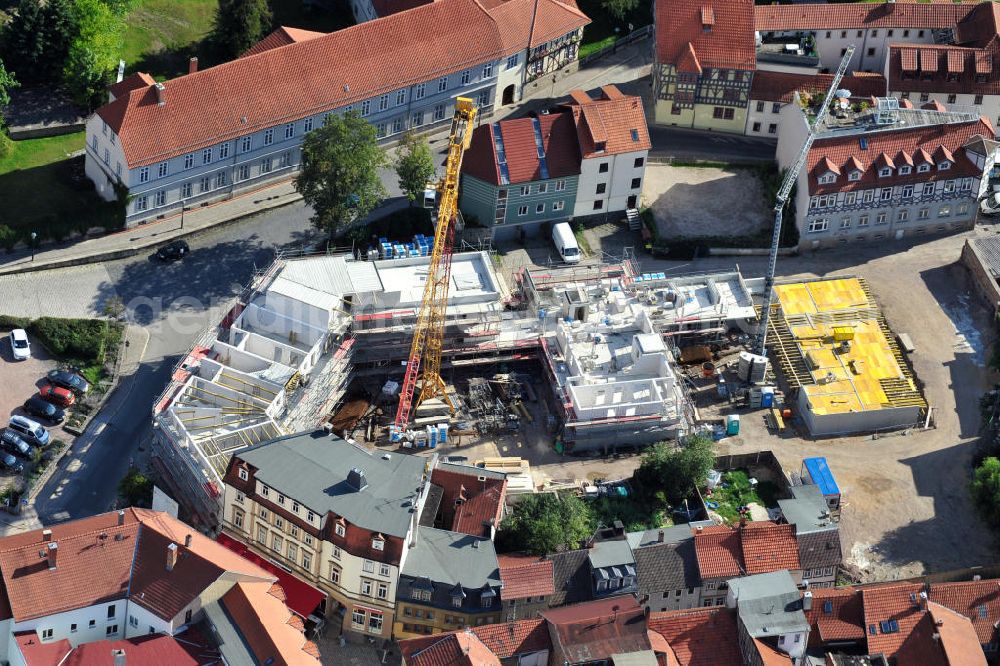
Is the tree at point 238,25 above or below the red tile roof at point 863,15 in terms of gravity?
above

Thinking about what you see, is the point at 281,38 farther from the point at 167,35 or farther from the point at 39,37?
the point at 39,37

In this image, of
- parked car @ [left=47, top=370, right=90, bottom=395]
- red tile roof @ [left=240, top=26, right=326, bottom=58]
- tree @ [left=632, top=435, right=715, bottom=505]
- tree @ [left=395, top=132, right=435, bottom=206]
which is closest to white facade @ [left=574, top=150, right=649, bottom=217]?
tree @ [left=395, top=132, right=435, bottom=206]

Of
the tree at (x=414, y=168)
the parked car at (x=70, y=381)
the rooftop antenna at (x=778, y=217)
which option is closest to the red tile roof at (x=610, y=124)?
the tree at (x=414, y=168)

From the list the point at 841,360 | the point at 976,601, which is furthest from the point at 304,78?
the point at 976,601

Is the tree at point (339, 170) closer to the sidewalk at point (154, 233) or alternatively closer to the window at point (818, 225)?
the sidewalk at point (154, 233)

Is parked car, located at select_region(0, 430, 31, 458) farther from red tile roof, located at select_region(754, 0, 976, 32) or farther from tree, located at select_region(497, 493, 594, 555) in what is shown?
red tile roof, located at select_region(754, 0, 976, 32)
